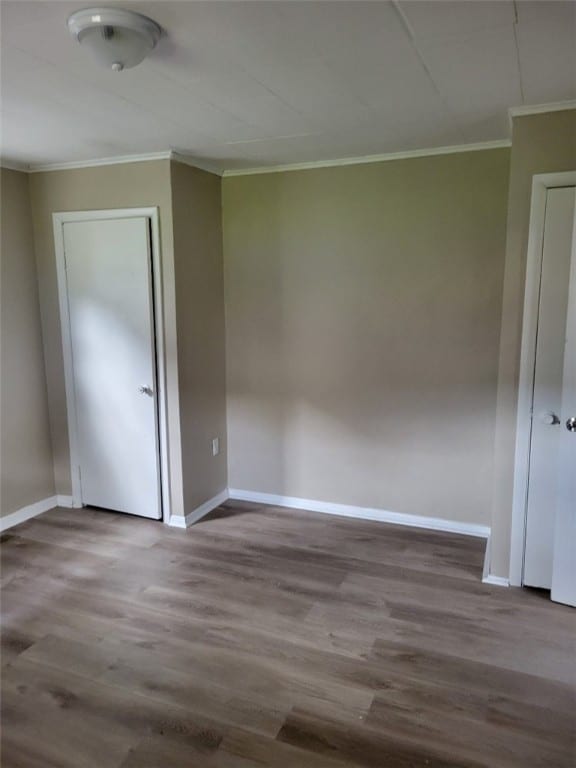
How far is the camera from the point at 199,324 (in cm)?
365

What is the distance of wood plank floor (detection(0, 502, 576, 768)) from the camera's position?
191 cm

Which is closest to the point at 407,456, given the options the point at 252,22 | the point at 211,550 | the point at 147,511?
the point at 211,550

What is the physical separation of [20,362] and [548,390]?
3.26 m

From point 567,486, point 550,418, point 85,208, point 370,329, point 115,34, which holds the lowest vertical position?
point 567,486

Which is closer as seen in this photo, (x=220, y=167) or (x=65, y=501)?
(x=220, y=167)

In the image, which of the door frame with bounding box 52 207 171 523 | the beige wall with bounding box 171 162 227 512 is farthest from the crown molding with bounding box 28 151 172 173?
the door frame with bounding box 52 207 171 523

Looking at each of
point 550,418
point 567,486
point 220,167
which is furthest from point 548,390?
point 220,167

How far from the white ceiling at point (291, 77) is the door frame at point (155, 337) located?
0.42m

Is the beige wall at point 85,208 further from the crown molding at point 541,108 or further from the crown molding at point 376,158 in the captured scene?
the crown molding at point 541,108

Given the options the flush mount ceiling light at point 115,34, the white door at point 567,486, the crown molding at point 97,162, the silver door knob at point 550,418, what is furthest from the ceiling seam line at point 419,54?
the crown molding at point 97,162

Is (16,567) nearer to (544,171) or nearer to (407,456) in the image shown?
(407,456)

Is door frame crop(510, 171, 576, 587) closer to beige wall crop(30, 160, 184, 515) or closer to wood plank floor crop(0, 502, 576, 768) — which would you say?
wood plank floor crop(0, 502, 576, 768)

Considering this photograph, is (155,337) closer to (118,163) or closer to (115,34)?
(118,163)

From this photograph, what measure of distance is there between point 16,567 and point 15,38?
2658mm
